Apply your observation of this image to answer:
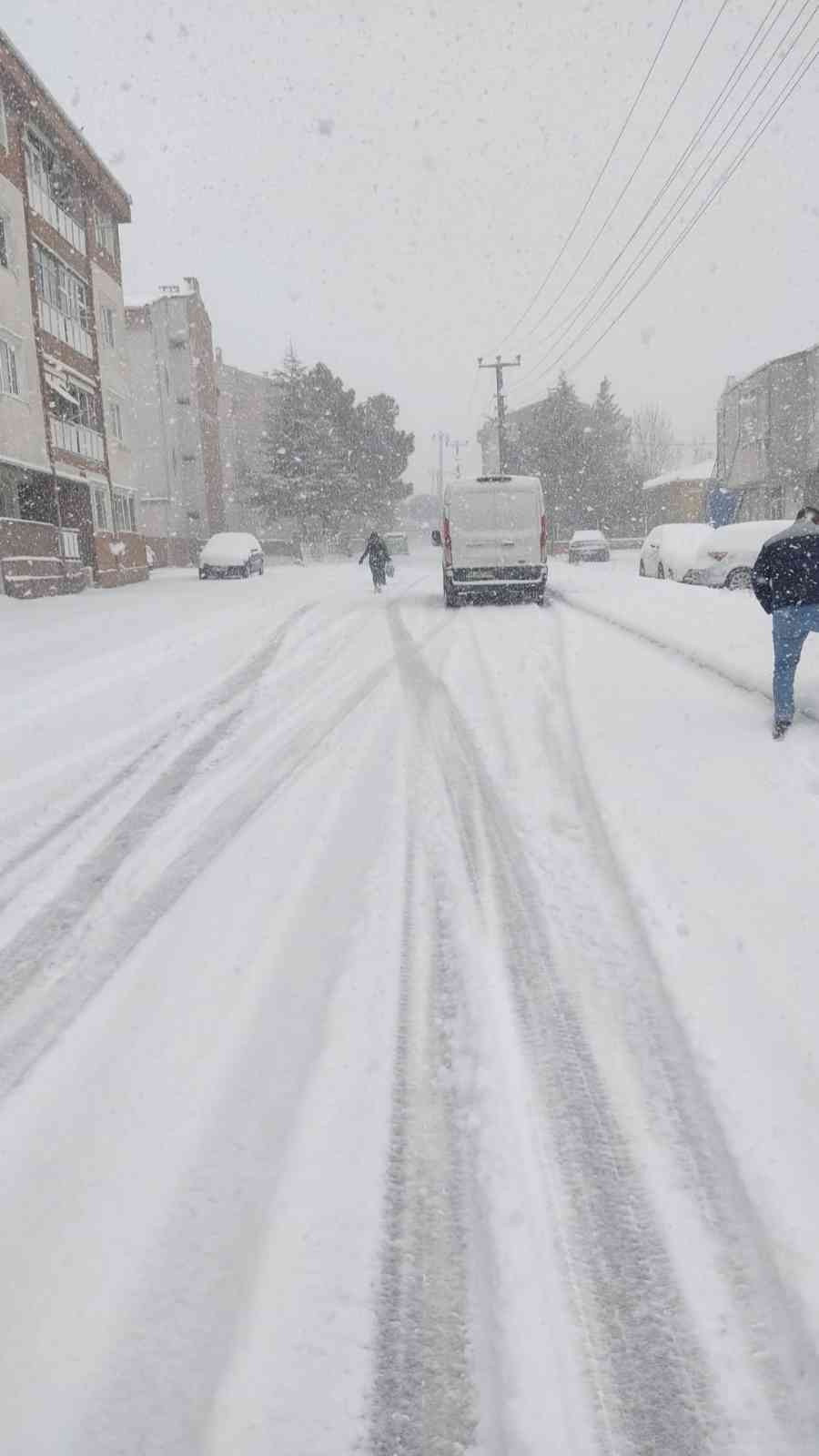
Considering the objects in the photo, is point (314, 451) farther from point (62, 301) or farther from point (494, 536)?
point (494, 536)

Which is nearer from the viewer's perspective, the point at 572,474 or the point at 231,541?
the point at 231,541

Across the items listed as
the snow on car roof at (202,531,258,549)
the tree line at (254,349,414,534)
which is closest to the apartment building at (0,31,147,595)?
the snow on car roof at (202,531,258,549)

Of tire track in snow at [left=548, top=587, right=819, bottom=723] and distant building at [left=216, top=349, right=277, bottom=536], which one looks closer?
tire track in snow at [left=548, top=587, right=819, bottom=723]

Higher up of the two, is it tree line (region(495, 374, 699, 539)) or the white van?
tree line (region(495, 374, 699, 539))

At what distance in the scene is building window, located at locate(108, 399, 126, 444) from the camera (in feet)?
107

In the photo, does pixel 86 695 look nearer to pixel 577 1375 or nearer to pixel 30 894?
pixel 30 894

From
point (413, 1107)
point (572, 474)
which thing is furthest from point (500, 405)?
point (413, 1107)

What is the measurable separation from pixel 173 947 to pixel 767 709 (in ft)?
Answer: 17.3

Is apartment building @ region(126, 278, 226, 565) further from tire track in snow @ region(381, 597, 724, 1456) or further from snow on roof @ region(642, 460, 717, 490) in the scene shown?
tire track in snow @ region(381, 597, 724, 1456)

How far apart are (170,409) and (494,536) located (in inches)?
1838

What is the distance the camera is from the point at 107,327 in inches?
1280

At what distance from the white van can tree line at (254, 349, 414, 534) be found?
45.7m

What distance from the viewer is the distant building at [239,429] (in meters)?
77.6

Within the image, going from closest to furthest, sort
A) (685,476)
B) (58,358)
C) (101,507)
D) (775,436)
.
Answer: (58,358) < (101,507) < (775,436) < (685,476)
